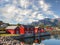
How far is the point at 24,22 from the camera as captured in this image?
377 cm

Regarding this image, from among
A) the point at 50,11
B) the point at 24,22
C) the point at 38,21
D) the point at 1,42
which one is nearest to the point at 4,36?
the point at 1,42

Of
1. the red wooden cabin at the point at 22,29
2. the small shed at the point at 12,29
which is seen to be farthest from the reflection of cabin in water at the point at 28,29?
the small shed at the point at 12,29

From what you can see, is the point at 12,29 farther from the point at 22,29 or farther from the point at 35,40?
the point at 35,40

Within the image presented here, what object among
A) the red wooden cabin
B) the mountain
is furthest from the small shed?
the mountain

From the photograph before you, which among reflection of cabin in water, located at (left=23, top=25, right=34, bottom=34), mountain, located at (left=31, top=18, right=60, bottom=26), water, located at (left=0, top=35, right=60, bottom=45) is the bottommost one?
water, located at (left=0, top=35, right=60, bottom=45)

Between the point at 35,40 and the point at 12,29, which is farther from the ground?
the point at 12,29

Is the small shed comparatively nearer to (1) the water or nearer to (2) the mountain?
(1) the water

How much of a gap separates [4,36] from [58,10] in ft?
3.71

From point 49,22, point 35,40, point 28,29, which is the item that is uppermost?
point 49,22

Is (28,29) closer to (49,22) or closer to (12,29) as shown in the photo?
(12,29)

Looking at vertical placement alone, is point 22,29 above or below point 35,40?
above

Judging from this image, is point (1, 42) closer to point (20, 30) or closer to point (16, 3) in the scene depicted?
point (20, 30)

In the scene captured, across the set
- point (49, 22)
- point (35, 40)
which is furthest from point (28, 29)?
point (49, 22)

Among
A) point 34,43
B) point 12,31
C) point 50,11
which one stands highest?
point 50,11
